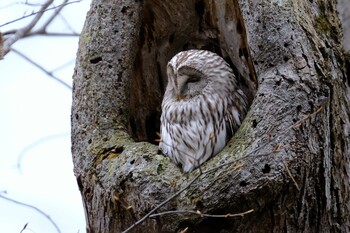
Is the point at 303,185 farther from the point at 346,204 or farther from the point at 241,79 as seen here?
the point at 241,79

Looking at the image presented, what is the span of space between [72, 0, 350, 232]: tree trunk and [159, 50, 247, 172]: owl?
0.15 m

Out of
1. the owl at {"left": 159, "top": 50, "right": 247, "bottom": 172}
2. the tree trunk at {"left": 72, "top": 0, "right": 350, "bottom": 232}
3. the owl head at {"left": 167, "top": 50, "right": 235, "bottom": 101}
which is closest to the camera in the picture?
the tree trunk at {"left": 72, "top": 0, "right": 350, "bottom": 232}

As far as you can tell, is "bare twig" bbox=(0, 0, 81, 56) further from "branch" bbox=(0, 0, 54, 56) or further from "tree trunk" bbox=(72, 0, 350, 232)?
"tree trunk" bbox=(72, 0, 350, 232)

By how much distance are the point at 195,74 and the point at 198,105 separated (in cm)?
19

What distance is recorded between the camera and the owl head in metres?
4.59

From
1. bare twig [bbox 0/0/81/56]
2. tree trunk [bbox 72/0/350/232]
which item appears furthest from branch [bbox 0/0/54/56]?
tree trunk [bbox 72/0/350/232]

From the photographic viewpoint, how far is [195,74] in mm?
4652

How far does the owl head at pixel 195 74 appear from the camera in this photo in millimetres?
4594

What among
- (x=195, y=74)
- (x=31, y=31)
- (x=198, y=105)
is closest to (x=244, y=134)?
(x=198, y=105)

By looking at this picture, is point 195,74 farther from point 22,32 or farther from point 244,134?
point 22,32

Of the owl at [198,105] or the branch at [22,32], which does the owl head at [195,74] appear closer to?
the owl at [198,105]

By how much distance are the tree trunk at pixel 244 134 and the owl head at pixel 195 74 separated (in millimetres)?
139

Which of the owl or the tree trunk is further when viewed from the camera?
the owl

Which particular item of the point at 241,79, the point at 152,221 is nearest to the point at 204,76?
the point at 241,79
